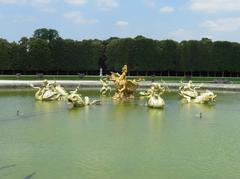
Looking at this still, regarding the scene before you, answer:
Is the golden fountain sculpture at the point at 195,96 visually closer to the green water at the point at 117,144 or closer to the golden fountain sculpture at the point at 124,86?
the golden fountain sculpture at the point at 124,86

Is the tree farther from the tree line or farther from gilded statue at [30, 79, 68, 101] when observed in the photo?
gilded statue at [30, 79, 68, 101]

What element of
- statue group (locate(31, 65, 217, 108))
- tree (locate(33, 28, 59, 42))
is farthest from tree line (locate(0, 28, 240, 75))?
statue group (locate(31, 65, 217, 108))

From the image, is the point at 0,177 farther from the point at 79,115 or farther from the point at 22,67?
the point at 22,67

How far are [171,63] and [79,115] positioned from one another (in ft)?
114

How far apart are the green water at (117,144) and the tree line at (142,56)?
31.3 meters

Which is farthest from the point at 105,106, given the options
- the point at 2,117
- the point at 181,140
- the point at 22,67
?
the point at 22,67

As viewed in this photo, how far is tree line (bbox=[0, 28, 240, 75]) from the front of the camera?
173 ft

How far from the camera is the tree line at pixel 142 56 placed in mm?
52781

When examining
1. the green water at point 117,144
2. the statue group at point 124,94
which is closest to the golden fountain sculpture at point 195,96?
the statue group at point 124,94

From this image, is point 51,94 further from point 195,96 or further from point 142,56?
→ point 142,56

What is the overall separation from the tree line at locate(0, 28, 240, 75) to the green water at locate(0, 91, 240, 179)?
3125 centimetres

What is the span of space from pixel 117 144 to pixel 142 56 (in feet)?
133

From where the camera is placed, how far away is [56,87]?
1051 inches

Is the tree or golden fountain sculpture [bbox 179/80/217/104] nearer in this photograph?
golden fountain sculpture [bbox 179/80/217/104]
